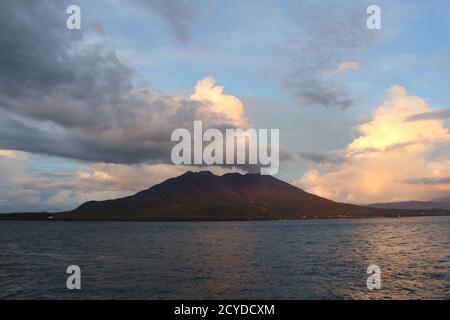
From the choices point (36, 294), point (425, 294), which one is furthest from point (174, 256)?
point (425, 294)

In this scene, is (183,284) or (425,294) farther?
(183,284)

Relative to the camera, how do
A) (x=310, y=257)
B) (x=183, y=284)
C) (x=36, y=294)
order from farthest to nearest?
(x=310, y=257)
(x=183, y=284)
(x=36, y=294)

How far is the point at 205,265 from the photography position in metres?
87.8

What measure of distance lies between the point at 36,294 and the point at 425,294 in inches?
2114

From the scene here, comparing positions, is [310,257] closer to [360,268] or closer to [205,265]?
[360,268]

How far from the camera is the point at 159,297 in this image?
182ft

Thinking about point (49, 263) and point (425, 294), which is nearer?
point (425, 294)
